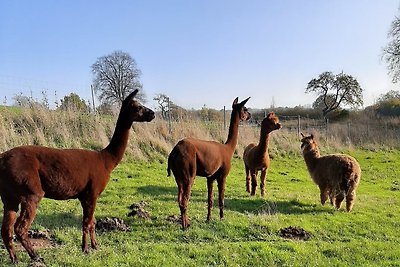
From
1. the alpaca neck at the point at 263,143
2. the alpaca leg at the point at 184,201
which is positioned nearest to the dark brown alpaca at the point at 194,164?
the alpaca leg at the point at 184,201

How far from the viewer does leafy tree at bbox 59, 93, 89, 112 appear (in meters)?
17.3

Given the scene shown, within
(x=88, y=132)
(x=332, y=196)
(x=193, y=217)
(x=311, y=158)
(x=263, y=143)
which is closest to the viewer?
(x=193, y=217)

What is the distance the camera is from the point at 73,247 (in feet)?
21.9

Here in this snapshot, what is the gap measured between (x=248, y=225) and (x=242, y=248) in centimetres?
162

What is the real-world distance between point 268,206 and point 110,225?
4.23 meters

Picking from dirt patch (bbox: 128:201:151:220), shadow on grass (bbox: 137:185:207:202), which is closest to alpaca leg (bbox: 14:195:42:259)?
dirt patch (bbox: 128:201:151:220)

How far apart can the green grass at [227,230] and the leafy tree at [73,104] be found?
4666 mm

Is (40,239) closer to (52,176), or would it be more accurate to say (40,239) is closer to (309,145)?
(52,176)

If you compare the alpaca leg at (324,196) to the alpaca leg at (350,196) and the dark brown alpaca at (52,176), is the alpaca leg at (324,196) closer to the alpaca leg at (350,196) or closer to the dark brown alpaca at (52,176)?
the alpaca leg at (350,196)

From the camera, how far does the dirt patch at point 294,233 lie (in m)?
8.27

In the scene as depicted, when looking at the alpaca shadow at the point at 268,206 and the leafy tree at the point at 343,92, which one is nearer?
the alpaca shadow at the point at 268,206

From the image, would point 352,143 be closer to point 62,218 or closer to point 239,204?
point 239,204

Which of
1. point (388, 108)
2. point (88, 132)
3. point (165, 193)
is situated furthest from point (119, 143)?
point (388, 108)

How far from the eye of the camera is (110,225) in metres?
7.88
